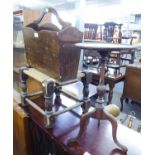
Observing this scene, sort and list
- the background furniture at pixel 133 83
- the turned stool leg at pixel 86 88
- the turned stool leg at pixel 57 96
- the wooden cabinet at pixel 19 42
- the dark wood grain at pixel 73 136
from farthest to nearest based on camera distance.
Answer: the background furniture at pixel 133 83
the wooden cabinet at pixel 19 42
the turned stool leg at pixel 57 96
the turned stool leg at pixel 86 88
the dark wood grain at pixel 73 136

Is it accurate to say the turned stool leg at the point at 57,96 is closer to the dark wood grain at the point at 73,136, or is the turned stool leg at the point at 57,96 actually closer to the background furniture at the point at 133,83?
the dark wood grain at the point at 73,136

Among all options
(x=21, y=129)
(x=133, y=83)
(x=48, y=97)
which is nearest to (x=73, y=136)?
(x=48, y=97)

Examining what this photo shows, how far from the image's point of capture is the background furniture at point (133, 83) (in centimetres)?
254

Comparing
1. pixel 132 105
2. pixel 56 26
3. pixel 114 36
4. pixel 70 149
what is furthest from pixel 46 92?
pixel 132 105

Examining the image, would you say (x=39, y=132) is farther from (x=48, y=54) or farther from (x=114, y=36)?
(x=114, y=36)

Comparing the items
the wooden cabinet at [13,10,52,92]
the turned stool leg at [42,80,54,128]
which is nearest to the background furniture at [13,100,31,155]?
the turned stool leg at [42,80,54,128]

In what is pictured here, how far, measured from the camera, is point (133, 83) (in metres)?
2.62

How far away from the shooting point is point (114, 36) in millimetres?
2873

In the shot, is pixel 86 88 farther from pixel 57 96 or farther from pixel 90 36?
pixel 90 36

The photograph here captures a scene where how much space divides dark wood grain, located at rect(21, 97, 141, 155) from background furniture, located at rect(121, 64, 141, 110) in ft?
5.48

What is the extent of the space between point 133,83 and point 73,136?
197 centimetres

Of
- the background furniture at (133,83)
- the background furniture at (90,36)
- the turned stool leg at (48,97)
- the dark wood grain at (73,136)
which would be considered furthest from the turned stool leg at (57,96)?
the background furniture at (90,36)

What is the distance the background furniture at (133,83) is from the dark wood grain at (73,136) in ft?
5.48

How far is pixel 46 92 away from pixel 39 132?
0.30m
